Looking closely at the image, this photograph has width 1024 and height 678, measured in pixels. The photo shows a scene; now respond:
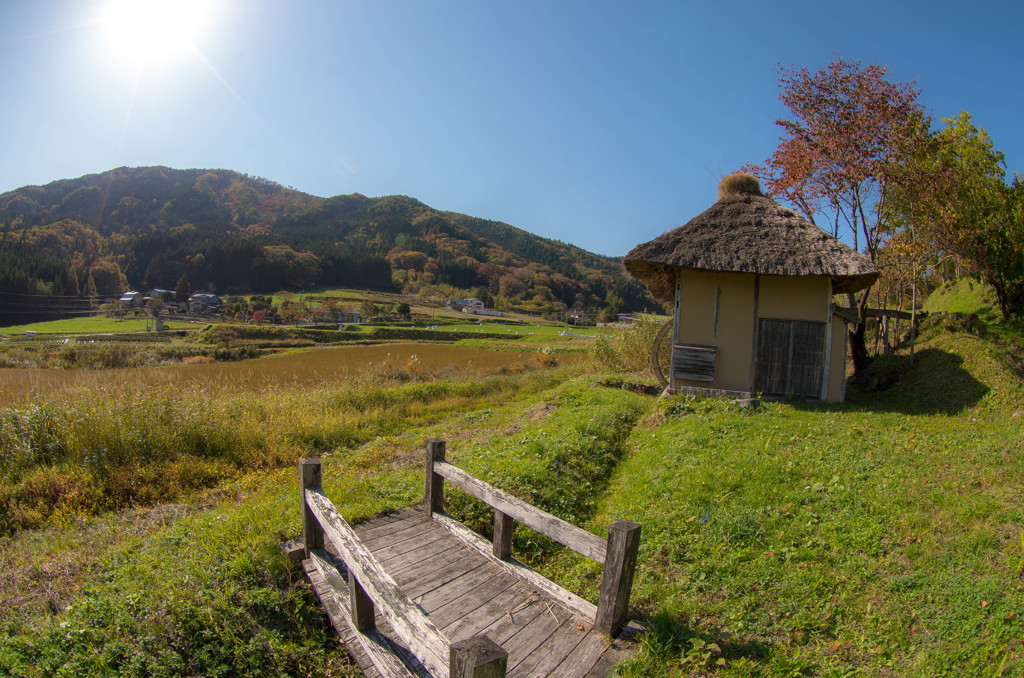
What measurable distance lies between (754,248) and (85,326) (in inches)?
2004

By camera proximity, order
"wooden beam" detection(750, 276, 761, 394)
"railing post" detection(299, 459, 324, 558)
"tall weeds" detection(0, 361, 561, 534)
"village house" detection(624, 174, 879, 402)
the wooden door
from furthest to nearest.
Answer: "wooden beam" detection(750, 276, 761, 394), the wooden door, "village house" detection(624, 174, 879, 402), "tall weeds" detection(0, 361, 561, 534), "railing post" detection(299, 459, 324, 558)

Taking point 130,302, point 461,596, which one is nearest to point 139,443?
point 461,596

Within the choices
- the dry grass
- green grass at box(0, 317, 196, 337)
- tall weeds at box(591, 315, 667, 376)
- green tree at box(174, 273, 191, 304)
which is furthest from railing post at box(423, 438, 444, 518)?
green tree at box(174, 273, 191, 304)

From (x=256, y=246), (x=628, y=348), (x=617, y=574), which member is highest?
(x=256, y=246)

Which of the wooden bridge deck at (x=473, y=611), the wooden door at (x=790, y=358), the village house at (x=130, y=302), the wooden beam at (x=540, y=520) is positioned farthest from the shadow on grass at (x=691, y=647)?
the village house at (x=130, y=302)

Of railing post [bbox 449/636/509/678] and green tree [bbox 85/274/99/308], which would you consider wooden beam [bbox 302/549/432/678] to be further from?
green tree [bbox 85/274/99/308]

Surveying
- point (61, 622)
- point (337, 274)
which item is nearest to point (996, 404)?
point (61, 622)

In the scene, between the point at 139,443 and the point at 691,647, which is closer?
the point at 691,647

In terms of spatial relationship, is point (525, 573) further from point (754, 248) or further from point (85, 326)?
point (85, 326)

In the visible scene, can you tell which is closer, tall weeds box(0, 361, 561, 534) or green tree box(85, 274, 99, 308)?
tall weeds box(0, 361, 561, 534)

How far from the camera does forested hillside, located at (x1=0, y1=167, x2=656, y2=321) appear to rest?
2704 inches

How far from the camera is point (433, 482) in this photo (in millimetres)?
5082

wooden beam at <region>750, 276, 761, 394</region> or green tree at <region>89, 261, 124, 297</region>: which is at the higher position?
green tree at <region>89, 261, 124, 297</region>

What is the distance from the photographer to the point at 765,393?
32.9 ft
